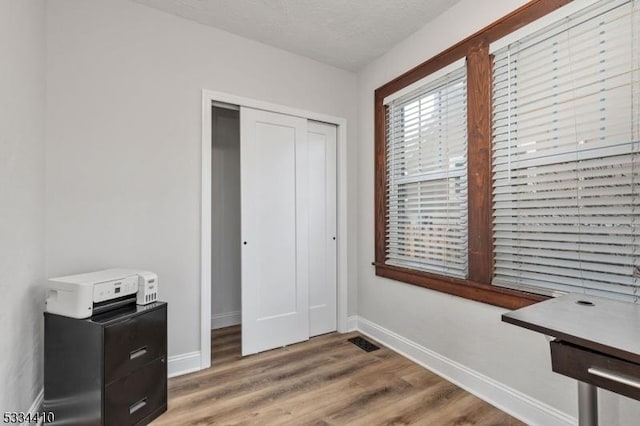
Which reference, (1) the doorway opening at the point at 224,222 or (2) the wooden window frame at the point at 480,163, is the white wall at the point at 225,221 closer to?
(1) the doorway opening at the point at 224,222

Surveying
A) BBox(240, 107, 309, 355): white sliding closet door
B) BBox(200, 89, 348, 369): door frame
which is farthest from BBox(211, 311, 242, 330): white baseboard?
BBox(200, 89, 348, 369): door frame

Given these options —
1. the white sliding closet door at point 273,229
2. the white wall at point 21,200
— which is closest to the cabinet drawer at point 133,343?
the white wall at point 21,200

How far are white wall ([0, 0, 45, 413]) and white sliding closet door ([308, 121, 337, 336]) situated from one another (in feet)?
6.62

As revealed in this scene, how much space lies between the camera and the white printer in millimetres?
1635

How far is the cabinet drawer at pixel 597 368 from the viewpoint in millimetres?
940

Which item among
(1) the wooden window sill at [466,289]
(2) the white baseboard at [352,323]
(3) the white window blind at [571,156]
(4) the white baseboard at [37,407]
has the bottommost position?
(2) the white baseboard at [352,323]

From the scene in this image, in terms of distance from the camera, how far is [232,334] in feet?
10.6

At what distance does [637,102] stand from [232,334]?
3.46 metres

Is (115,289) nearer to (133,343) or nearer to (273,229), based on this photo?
(133,343)

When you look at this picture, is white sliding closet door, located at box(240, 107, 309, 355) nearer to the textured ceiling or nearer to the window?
the textured ceiling

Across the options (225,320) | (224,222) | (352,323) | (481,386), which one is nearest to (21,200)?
(224,222)

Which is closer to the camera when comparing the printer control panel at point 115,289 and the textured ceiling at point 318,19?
the printer control panel at point 115,289

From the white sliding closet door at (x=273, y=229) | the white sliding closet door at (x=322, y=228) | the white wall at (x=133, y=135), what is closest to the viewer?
the white wall at (x=133, y=135)

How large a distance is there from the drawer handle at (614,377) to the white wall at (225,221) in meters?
3.21
